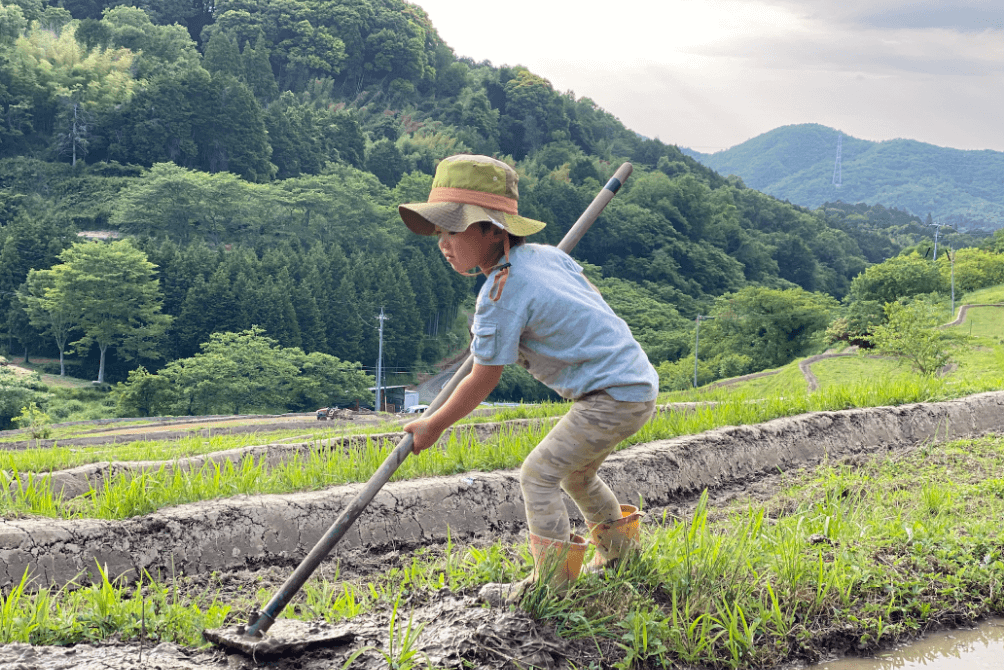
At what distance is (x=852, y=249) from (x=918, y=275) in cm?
5530

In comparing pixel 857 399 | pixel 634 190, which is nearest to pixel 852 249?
pixel 634 190

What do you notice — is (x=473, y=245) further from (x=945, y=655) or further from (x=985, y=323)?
(x=985, y=323)

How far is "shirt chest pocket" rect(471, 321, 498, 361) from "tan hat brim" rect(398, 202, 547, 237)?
13.6 inches

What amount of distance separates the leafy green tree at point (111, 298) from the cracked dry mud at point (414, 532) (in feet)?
183

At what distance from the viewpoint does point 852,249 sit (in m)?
103

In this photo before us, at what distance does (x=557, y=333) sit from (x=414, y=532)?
2.52 meters

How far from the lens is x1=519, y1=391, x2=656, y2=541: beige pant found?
3055 millimetres

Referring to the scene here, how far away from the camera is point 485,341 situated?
2896 millimetres

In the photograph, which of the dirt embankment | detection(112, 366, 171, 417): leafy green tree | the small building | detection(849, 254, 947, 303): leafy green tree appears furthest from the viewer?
the small building

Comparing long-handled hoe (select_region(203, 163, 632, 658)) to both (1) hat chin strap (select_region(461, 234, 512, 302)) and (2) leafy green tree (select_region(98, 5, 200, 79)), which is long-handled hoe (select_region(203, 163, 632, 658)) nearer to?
(1) hat chin strap (select_region(461, 234, 512, 302))

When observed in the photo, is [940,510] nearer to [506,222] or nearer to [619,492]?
[619,492]

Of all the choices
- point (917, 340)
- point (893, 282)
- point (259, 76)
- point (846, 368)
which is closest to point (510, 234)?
point (917, 340)

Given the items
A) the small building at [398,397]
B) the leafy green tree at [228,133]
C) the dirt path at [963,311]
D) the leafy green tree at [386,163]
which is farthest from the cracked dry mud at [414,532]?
the leafy green tree at [386,163]

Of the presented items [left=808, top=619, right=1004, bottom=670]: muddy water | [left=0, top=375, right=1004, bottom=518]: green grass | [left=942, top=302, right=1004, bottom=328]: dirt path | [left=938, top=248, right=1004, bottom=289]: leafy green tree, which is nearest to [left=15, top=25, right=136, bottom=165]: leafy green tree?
[left=942, top=302, right=1004, bottom=328]: dirt path
